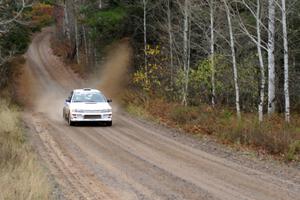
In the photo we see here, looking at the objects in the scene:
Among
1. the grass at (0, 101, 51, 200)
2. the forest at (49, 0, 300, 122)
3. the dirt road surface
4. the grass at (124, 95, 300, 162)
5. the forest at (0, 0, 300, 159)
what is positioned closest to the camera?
the grass at (0, 101, 51, 200)

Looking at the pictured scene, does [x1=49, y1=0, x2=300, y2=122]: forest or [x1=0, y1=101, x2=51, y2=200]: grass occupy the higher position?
[x1=49, y1=0, x2=300, y2=122]: forest

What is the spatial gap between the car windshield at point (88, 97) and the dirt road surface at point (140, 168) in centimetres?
195

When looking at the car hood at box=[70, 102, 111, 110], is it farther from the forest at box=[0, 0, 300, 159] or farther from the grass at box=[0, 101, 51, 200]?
the grass at box=[0, 101, 51, 200]

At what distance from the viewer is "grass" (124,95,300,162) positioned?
15675 millimetres

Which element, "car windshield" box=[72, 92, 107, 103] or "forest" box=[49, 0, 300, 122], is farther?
"car windshield" box=[72, 92, 107, 103]

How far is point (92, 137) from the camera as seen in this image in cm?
1952

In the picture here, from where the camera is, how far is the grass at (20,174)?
30.3 ft

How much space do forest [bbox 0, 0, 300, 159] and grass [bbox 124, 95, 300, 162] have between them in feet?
0.13

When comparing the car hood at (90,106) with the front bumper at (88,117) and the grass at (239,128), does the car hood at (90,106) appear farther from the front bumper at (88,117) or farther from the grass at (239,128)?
the grass at (239,128)

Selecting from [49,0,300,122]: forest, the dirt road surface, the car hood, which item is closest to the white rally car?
the car hood

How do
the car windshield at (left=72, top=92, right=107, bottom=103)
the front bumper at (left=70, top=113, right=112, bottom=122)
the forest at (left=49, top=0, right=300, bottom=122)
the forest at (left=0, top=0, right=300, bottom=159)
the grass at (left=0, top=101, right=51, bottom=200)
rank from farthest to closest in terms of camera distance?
the car windshield at (left=72, top=92, right=107, bottom=103)
the front bumper at (left=70, top=113, right=112, bottom=122)
the forest at (left=49, top=0, right=300, bottom=122)
the forest at (left=0, top=0, right=300, bottom=159)
the grass at (left=0, top=101, right=51, bottom=200)

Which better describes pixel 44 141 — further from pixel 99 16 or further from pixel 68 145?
pixel 99 16

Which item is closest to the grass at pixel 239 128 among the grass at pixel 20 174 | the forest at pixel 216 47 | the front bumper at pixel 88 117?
the forest at pixel 216 47

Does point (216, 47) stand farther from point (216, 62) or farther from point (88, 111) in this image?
point (88, 111)
